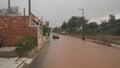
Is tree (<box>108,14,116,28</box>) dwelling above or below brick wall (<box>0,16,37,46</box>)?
above

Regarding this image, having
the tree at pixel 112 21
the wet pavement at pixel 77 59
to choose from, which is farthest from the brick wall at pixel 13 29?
the tree at pixel 112 21

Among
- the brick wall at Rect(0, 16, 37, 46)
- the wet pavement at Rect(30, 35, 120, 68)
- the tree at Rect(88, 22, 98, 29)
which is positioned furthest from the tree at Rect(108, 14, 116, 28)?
the wet pavement at Rect(30, 35, 120, 68)

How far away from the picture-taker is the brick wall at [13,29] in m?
25.6

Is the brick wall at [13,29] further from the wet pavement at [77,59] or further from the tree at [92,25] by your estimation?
the tree at [92,25]

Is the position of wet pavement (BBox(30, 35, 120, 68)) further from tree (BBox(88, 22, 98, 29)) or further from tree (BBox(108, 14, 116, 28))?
tree (BBox(88, 22, 98, 29))

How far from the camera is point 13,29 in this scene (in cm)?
2595

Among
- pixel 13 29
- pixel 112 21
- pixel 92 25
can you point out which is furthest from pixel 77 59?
pixel 92 25

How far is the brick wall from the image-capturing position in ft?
84.1

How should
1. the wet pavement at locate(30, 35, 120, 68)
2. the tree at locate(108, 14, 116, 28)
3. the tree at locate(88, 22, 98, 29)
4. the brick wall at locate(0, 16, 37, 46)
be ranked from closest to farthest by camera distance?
the wet pavement at locate(30, 35, 120, 68), the brick wall at locate(0, 16, 37, 46), the tree at locate(108, 14, 116, 28), the tree at locate(88, 22, 98, 29)

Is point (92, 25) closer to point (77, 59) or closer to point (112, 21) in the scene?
point (112, 21)

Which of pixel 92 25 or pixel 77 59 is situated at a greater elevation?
pixel 92 25

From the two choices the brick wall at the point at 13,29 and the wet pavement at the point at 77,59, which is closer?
the wet pavement at the point at 77,59

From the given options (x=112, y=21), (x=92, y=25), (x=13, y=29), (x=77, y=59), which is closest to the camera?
(x=77, y=59)

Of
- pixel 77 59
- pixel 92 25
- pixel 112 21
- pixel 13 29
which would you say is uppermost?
pixel 112 21
